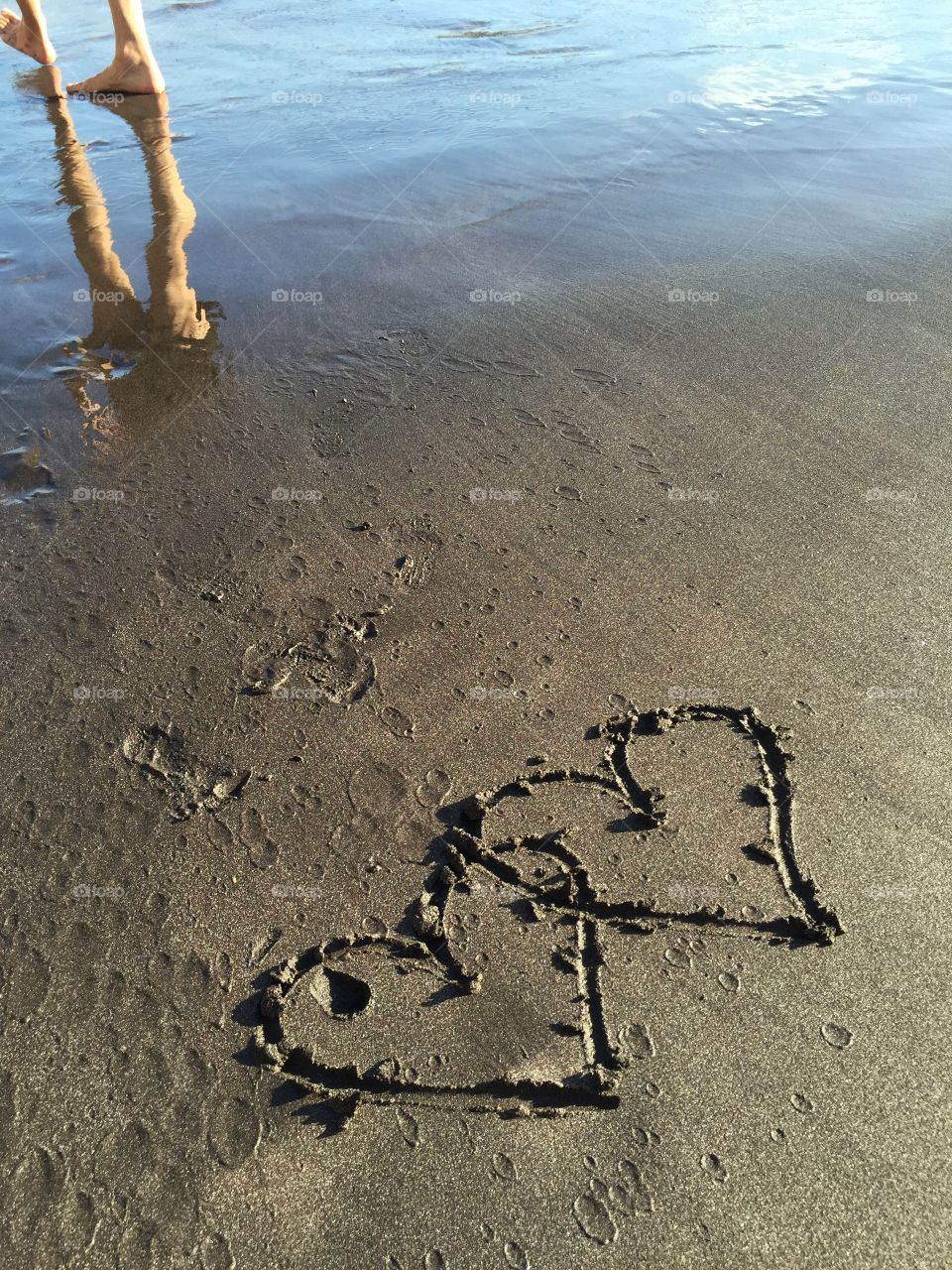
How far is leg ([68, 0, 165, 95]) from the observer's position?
294 inches

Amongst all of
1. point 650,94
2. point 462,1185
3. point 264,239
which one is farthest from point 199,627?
point 650,94

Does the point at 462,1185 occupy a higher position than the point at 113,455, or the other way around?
the point at 113,455

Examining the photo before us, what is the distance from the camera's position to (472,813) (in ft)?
8.42

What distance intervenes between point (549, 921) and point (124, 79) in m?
8.55

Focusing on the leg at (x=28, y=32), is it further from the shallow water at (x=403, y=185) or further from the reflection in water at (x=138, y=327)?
the reflection in water at (x=138, y=327)

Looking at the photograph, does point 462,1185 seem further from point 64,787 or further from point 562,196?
point 562,196

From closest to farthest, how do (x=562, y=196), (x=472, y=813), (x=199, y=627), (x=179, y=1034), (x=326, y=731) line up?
1. (x=179, y=1034)
2. (x=472, y=813)
3. (x=326, y=731)
4. (x=199, y=627)
5. (x=562, y=196)

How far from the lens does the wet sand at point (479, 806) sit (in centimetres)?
189

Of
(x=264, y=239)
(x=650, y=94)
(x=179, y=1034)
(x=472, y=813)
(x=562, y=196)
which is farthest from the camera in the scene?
(x=650, y=94)

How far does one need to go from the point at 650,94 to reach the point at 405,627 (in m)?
7.26

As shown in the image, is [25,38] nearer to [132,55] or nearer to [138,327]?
[132,55]

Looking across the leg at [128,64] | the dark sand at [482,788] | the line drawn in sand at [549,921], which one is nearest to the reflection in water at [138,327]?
the dark sand at [482,788]

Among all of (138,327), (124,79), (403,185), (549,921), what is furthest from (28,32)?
(549,921)

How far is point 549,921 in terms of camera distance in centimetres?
234
